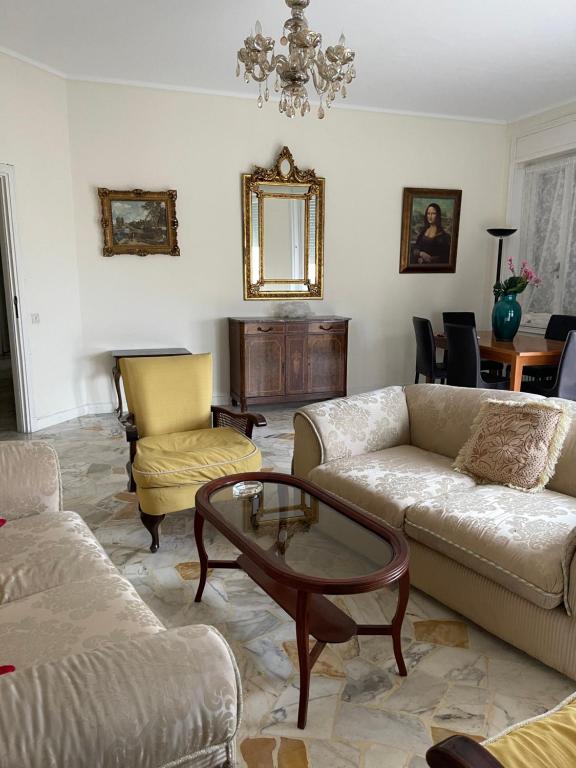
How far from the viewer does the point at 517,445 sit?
253 centimetres

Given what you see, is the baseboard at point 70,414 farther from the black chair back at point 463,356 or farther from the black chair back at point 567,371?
the black chair back at point 567,371

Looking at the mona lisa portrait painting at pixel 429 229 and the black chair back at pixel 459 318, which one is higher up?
the mona lisa portrait painting at pixel 429 229

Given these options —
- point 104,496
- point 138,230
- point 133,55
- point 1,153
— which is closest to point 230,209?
point 138,230

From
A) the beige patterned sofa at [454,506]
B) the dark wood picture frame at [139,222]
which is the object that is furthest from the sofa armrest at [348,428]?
the dark wood picture frame at [139,222]

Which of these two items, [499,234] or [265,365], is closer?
[265,365]

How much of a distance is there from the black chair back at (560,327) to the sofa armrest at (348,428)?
106 inches

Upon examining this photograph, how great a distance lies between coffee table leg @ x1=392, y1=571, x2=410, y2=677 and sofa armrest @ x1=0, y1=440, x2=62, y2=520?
1.34 metres

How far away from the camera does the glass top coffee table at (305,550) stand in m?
Result: 1.77

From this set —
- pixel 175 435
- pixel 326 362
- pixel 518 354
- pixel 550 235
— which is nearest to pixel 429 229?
pixel 550 235

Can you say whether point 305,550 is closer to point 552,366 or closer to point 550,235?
point 552,366

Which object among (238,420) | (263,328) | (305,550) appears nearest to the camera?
(305,550)

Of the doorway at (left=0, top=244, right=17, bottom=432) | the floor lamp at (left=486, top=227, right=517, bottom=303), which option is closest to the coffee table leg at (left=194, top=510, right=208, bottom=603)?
the doorway at (left=0, top=244, right=17, bottom=432)

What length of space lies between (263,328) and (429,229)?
7.57 ft

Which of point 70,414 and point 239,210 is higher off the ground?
point 239,210
